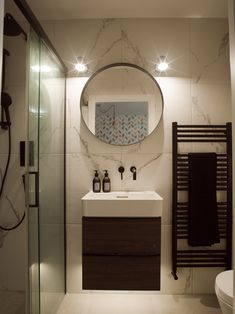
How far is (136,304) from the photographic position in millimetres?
2064

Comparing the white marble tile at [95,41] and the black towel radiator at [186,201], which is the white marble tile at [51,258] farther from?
the white marble tile at [95,41]

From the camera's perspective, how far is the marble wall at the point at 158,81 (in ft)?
7.39

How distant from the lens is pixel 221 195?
2236 millimetres

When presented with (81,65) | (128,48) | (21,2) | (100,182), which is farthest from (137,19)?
(100,182)

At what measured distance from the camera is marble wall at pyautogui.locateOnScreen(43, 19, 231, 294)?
2.25 m

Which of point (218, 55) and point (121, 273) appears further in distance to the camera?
point (218, 55)

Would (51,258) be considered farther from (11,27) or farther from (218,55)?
(218,55)

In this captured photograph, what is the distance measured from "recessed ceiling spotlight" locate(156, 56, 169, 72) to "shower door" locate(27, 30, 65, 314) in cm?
87

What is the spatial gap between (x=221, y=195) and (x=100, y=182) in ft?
3.57

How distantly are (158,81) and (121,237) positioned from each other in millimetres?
1390

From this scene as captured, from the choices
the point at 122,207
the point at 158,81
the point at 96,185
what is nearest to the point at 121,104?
the point at 158,81

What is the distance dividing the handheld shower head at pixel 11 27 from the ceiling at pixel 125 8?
0.41 m

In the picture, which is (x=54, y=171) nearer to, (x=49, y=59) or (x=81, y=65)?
(x=49, y=59)

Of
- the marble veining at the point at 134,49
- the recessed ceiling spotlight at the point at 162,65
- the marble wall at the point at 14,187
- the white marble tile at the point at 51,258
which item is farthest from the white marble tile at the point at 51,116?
the recessed ceiling spotlight at the point at 162,65
